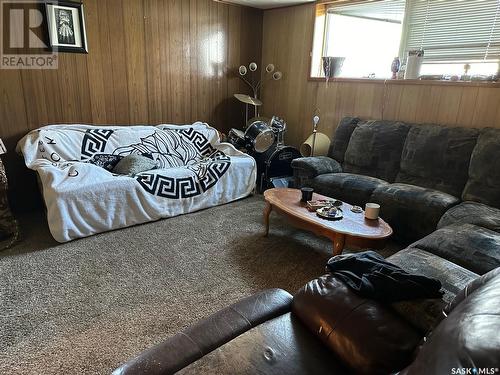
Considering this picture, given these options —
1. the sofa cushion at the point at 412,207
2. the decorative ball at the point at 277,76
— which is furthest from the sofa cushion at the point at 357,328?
the decorative ball at the point at 277,76

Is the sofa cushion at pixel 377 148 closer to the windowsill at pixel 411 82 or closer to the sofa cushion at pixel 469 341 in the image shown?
the windowsill at pixel 411 82

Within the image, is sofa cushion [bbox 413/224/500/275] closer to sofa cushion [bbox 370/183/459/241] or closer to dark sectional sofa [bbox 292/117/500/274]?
dark sectional sofa [bbox 292/117/500/274]

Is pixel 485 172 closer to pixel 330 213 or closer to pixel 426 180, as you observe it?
pixel 426 180

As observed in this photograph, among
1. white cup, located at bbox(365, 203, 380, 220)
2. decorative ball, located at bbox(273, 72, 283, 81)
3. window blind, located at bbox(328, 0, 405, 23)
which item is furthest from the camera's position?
decorative ball, located at bbox(273, 72, 283, 81)

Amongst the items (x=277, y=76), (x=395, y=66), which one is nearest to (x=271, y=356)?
(x=395, y=66)

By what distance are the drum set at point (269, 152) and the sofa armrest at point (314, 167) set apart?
0.39m

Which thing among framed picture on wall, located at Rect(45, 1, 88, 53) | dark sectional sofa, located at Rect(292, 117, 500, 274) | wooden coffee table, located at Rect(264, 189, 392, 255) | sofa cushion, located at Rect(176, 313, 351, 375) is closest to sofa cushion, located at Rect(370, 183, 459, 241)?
dark sectional sofa, located at Rect(292, 117, 500, 274)

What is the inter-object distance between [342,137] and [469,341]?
10.4 feet

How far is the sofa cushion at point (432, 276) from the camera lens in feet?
3.60

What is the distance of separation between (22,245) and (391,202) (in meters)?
2.90

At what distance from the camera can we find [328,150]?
151 inches

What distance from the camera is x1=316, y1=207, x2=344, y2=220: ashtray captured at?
7.61 feet

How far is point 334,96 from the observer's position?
13.0ft

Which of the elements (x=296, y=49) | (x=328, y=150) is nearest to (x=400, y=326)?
(x=328, y=150)
